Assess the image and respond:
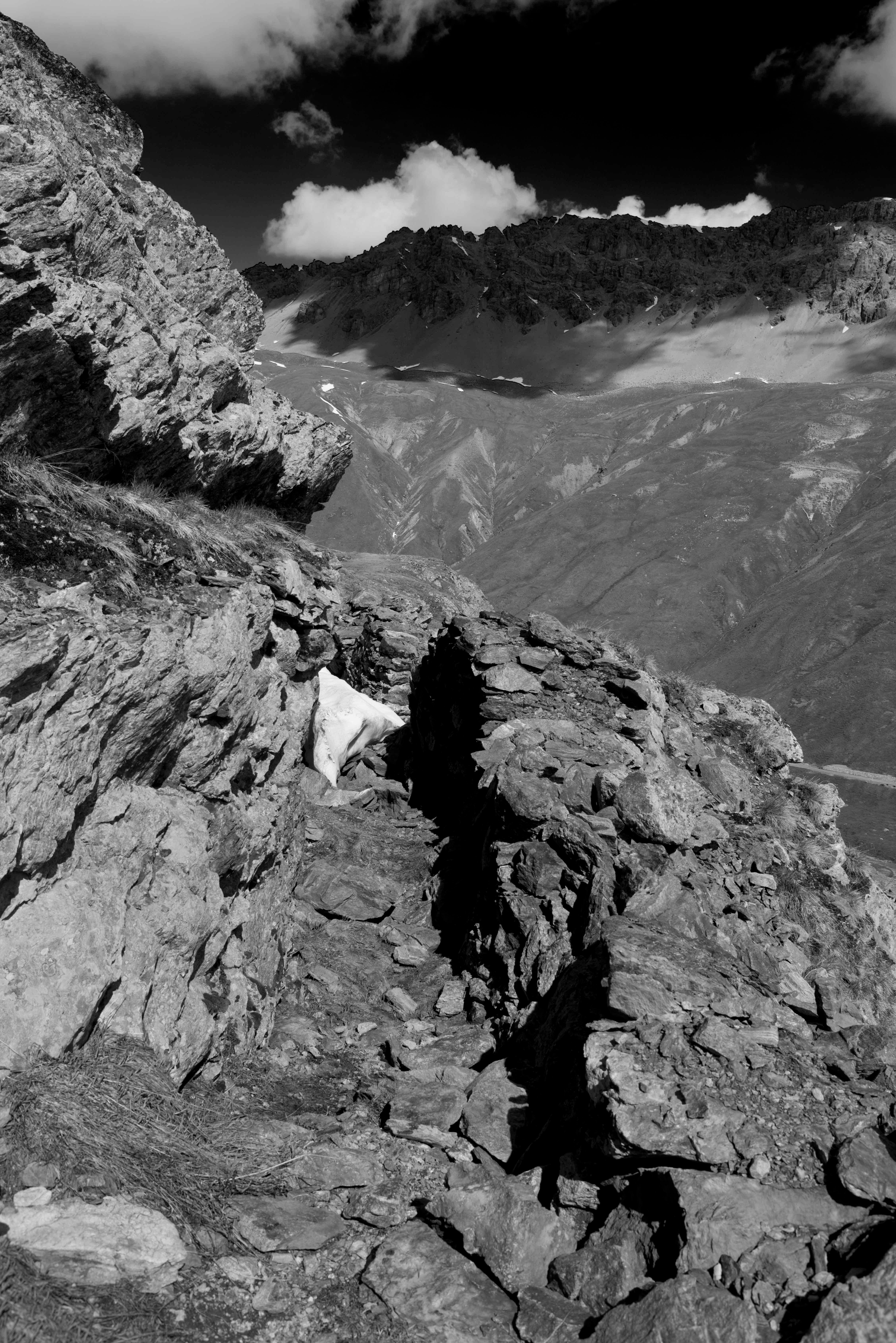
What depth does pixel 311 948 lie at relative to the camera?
11758 millimetres

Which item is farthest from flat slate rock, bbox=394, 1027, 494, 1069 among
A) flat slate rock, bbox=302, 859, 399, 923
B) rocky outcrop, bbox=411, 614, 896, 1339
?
flat slate rock, bbox=302, 859, 399, 923

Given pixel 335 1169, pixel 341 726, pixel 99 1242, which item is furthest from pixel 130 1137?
pixel 341 726

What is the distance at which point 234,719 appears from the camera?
1100cm

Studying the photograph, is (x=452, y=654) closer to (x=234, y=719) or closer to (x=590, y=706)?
(x=590, y=706)

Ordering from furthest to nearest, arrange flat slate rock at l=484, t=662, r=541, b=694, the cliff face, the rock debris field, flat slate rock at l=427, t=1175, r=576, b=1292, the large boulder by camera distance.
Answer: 1. flat slate rock at l=484, t=662, r=541, b=694
2. the cliff face
3. flat slate rock at l=427, t=1175, r=576, b=1292
4. the rock debris field
5. the large boulder

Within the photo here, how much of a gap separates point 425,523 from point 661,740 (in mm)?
176603

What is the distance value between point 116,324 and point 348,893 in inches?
340

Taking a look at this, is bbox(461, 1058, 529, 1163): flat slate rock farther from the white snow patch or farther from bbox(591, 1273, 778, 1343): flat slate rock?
the white snow patch

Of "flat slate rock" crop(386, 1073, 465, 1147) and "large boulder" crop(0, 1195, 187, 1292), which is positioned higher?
"flat slate rock" crop(386, 1073, 465, 1147)

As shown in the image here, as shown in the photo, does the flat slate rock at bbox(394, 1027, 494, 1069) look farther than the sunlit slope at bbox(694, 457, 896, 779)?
No

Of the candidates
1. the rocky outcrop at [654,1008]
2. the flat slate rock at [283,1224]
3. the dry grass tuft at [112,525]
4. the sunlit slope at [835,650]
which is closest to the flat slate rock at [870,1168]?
the rocky outcrop at [654,1008]

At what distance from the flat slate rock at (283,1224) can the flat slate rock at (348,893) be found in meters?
6.21

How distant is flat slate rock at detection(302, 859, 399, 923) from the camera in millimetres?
12789

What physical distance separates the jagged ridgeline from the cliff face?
6 centimetres
